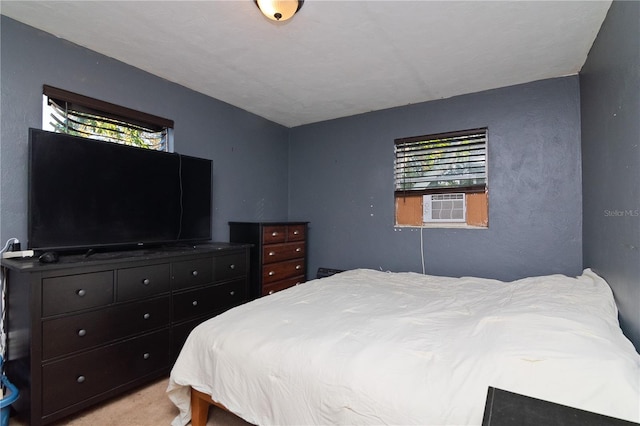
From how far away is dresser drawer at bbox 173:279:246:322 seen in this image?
2.24 metres

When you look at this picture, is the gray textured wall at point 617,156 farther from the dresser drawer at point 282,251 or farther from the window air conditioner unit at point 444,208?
the dresser drawer at point 282,251

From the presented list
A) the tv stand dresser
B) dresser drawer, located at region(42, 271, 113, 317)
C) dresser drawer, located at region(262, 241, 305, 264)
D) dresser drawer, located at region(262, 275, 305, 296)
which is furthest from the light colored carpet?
dresser drawer, located at region(262, 241, 305, 264)

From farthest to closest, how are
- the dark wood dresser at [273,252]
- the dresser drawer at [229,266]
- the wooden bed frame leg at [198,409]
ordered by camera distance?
1. the dark wood dresser at [273,252]
2. the dresser drawer at [229,266]
3. the wooden bed frame leg at [198,409]

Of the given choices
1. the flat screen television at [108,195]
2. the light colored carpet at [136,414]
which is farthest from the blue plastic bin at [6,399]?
the flat screen television at [108,195]

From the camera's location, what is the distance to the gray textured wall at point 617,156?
139 centimetres

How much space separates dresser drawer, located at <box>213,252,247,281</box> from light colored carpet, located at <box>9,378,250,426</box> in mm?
906

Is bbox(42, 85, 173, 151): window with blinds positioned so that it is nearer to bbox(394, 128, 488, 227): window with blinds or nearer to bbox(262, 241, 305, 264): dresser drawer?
bbox(262, 241, 305, 264): dresser drawer

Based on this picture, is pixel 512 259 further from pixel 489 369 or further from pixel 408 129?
pixel 489 369

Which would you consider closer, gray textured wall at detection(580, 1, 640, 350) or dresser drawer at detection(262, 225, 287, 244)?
gray textured wall at detection(580, 1, 640, 350)

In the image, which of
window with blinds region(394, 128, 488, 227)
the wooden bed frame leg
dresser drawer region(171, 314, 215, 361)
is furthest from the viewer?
window with blinds region(394, 128, 488, 227)

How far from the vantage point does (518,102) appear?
108 inches

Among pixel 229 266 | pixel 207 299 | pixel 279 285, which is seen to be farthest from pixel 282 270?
pixel 207 299

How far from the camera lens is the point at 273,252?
321cm

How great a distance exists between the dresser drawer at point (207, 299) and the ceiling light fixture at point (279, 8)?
1968 millimetres
